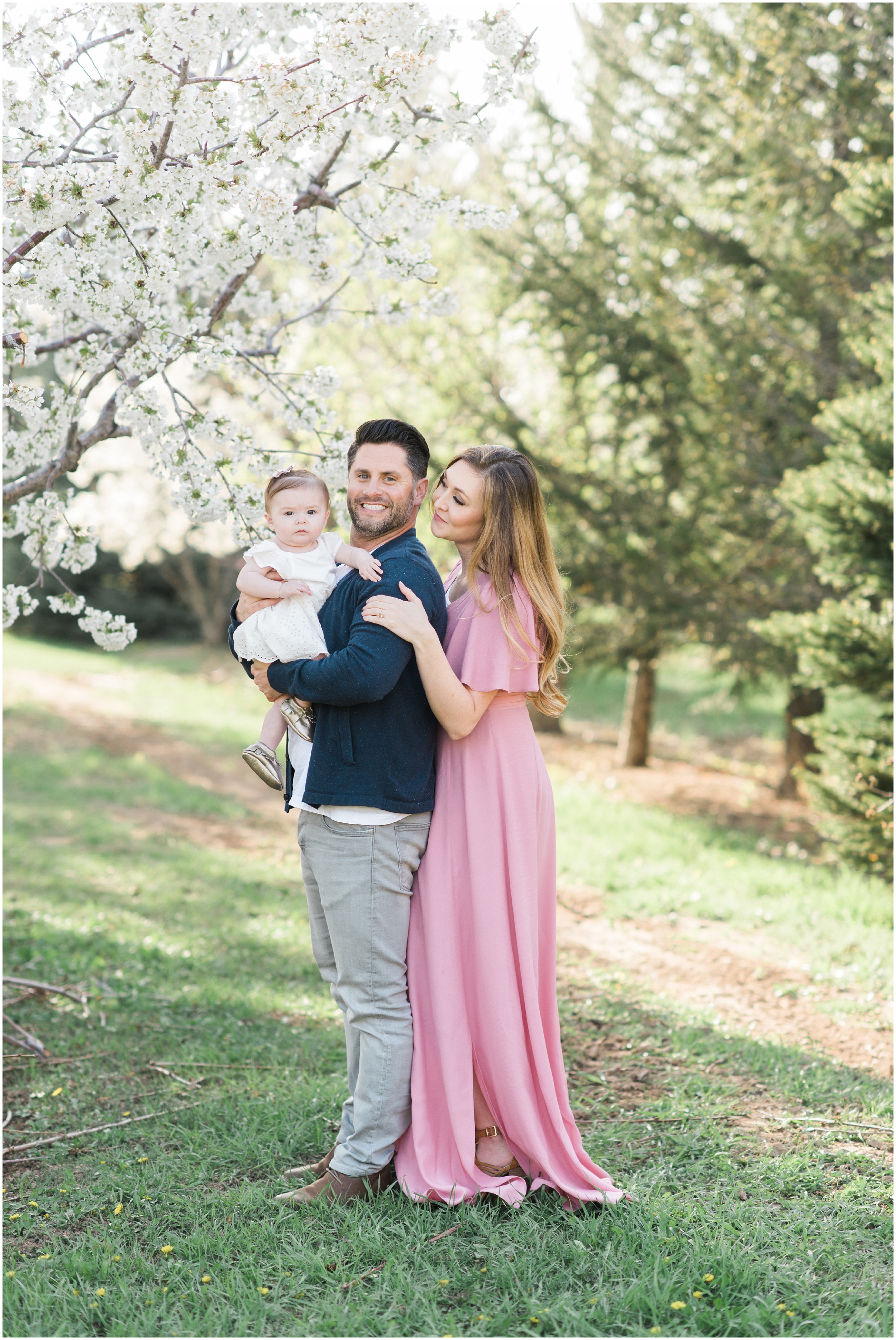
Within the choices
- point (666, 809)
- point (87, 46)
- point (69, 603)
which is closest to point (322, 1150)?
point (69, 603)

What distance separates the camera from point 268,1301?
2545 millimetres

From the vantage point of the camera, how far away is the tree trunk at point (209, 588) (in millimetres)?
20625

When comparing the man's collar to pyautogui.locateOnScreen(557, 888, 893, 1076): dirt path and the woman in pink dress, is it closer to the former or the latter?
the woman in pink dress

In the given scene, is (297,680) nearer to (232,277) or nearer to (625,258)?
(232,277)

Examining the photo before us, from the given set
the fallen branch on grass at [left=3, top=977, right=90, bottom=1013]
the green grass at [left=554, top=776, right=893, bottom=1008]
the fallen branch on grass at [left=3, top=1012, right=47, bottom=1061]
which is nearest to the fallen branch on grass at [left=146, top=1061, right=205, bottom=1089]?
the fallen branch on grass at [left=3, top=1012, right=47, bottom=1061]

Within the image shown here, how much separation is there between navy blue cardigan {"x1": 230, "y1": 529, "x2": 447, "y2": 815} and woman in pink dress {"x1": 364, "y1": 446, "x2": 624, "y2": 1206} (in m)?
0.09

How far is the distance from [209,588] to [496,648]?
1984 cm

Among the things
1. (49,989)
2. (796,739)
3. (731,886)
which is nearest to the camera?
(49,989)

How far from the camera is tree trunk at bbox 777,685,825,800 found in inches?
355

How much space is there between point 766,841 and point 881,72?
212 inches

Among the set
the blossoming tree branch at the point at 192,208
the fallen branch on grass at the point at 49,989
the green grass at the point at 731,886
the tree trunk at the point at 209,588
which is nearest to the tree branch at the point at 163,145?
the blossoming tree branch at the point at 192,208

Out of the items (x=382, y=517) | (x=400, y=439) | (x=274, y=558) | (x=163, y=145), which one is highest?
(x=163, y=145)

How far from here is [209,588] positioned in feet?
71.9

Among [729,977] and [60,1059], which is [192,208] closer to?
[60,1059]
